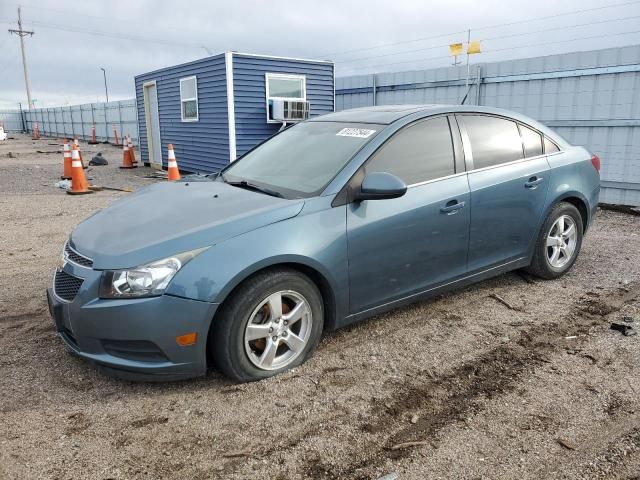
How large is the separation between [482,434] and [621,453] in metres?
0.64

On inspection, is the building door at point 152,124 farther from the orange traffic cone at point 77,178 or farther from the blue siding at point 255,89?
the orange traffic cone at point 77,178

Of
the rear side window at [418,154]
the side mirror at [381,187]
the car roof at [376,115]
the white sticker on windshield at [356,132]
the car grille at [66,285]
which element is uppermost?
the car roof at [376,115]

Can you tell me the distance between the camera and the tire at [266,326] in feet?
9.48

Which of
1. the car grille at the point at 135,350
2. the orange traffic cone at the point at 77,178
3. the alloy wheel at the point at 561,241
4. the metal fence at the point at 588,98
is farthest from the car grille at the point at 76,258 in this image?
the orange traffic cone at the point at 77,178

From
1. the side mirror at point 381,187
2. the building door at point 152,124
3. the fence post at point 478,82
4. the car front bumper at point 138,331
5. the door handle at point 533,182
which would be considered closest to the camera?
the car front bumper at point 138,331

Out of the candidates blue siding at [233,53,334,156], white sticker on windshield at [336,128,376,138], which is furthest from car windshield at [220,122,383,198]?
blue siding at [233,53,334,156]

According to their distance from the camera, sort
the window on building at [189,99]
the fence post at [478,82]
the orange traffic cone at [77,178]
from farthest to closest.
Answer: the window on building at [189,99] < the fence post at [478,82] < the orange traffic cone at [77,178]

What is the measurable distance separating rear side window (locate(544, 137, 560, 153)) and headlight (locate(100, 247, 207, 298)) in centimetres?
347

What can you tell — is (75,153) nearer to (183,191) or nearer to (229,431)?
(183,191)

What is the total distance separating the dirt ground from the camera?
2383 mm

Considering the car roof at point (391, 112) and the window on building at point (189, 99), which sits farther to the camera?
the window on building at point (189, 99)

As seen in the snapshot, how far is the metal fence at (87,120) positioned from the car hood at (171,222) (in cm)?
1896

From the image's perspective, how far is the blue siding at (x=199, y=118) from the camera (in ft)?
39.1

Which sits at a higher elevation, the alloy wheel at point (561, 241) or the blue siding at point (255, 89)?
the blue siding at point (255, 89)
